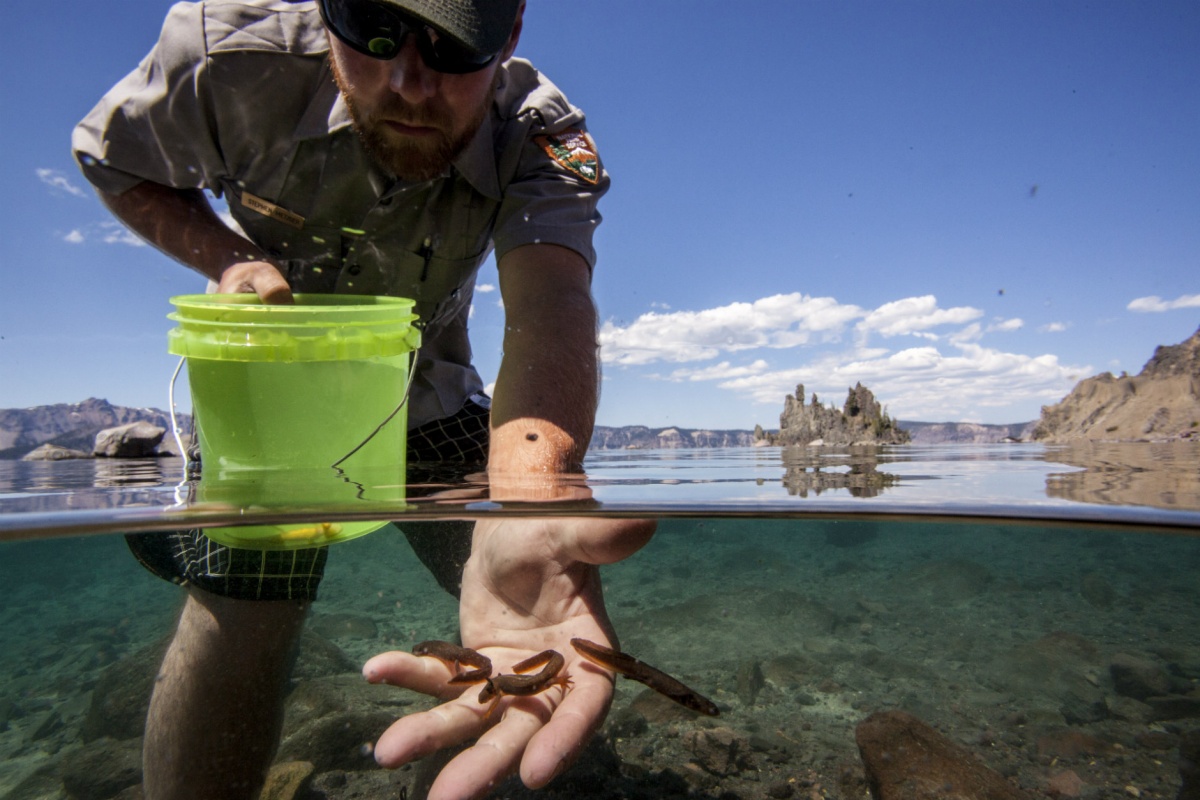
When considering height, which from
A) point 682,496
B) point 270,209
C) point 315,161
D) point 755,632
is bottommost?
point 755,632

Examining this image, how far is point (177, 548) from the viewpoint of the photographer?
130 inches

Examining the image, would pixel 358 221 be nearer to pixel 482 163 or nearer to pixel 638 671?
pixel 482 163

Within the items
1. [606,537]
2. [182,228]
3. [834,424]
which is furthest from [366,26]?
[834,424]

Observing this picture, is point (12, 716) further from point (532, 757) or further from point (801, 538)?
point (801, 538)

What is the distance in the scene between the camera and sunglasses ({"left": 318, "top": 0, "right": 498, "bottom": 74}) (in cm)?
283

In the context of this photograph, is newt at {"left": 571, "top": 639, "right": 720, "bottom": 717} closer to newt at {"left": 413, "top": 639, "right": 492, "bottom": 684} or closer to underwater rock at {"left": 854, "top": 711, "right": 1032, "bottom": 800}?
newt at {"left": 413, "top": 639, "right": 492, "bottom": 684}

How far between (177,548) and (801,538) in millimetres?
5082

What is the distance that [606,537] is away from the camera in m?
2.00

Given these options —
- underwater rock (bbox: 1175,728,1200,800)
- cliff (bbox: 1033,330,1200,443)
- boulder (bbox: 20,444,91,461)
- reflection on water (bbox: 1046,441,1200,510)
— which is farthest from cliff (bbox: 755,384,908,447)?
boulder (bbox: 20,444,91,461)

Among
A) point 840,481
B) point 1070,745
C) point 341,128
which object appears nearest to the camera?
point 341,128

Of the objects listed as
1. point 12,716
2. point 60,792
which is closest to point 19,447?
point 12,716

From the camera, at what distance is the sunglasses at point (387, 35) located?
9.29ft

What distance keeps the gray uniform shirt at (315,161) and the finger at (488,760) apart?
251 centimetres

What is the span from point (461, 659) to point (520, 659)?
0.68ft
